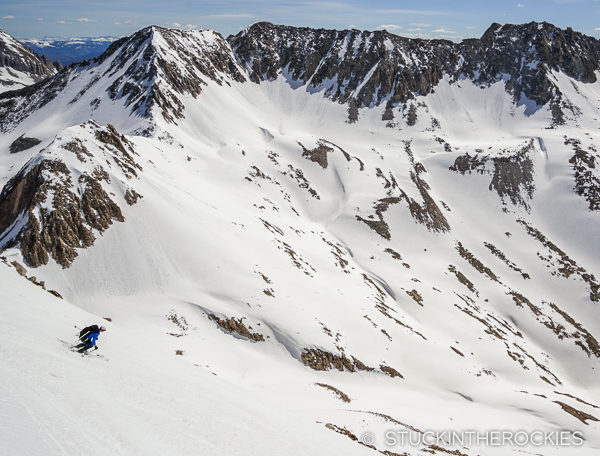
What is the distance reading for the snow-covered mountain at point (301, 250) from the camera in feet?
55.1

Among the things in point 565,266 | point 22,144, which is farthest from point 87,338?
point 565,266

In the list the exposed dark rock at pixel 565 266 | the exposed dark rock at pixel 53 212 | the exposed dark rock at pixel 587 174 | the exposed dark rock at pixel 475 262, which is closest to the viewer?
the exposed dark rock at pixel 53 212

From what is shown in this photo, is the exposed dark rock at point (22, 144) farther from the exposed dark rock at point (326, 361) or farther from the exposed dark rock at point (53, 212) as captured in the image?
the exposed dark rock at point (326, 361)

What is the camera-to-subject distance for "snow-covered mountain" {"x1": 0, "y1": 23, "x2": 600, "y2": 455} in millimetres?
16781

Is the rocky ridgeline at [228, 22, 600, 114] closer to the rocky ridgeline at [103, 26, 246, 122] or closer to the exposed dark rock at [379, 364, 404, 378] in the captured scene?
the rocky ridgeline at [103, 26, 246, 122]

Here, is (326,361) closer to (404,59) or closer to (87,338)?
(87,338)

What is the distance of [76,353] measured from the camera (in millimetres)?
14688

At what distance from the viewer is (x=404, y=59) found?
502 feet

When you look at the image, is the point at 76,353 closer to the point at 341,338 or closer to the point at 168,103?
the point at 341,338

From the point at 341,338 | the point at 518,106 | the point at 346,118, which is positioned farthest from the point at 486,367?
the point at 518,106

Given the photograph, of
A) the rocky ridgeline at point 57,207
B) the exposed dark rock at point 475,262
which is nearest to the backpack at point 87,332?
the rocky ridgeline at point 57,207

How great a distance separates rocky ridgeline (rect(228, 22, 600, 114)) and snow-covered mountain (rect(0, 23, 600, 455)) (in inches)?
52.2

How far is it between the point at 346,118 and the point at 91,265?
12519cm

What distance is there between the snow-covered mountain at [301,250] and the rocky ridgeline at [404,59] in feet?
4.35
